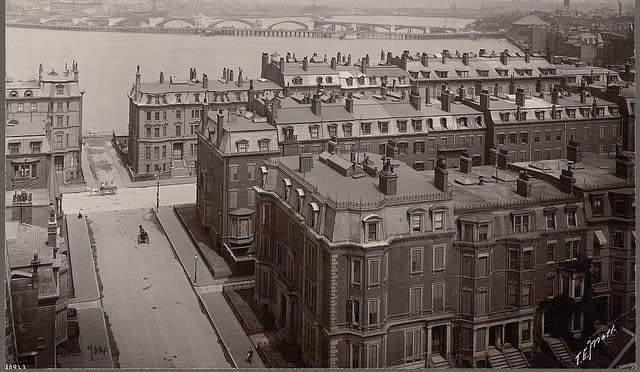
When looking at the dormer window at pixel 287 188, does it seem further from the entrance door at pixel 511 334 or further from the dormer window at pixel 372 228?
the entrance door at pixel 511 334

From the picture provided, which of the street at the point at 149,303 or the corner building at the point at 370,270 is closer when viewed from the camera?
the corner building at the point at 370,270

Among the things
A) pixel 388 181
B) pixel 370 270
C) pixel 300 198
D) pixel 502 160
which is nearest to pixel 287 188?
pixel 300 198

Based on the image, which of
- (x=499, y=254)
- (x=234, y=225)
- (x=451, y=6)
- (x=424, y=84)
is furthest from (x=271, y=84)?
(x=499, y=254)

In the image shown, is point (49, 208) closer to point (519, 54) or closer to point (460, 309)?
point (460, 309)

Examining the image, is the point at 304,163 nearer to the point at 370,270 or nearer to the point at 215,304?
the point at 370,270

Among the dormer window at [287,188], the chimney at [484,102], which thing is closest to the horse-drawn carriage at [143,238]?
the dormer window at [287,188]

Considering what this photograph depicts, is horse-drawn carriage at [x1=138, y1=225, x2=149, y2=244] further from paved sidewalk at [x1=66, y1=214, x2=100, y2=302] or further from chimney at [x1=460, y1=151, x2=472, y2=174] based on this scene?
chimney at [x1=460, y1=151, x2=472, y2=174]

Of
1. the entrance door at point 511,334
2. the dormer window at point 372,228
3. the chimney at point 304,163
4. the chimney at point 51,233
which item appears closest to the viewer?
the dormer window at point 372,228
